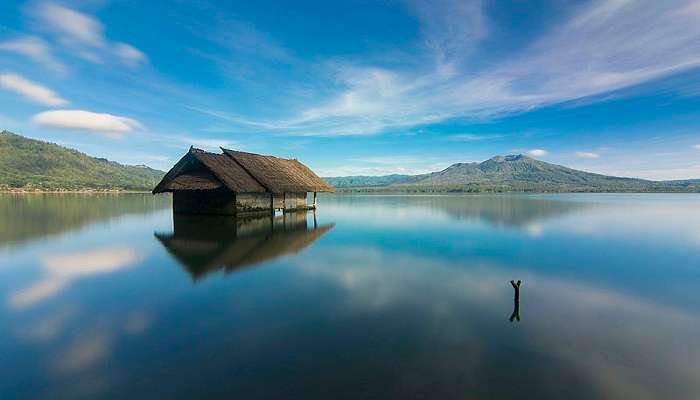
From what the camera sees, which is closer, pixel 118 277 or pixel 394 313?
pixel 394 313

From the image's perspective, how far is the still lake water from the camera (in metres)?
5.08

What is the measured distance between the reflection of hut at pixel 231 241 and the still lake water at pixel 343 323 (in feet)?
0.62

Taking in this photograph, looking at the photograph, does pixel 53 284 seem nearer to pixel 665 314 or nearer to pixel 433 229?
pixel 665 314

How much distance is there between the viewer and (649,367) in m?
5.71

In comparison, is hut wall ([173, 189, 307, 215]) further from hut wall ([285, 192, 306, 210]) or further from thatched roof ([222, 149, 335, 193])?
hut wall ([285, 192, 306, 210])

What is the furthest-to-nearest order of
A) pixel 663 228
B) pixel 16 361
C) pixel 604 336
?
pixel 663 228 < pixel 604 336 < pixel 16 361

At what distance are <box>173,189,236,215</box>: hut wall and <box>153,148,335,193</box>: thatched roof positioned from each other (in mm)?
1279

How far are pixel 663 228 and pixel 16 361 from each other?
34872 millimetres

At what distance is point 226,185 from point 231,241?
895 centimetres

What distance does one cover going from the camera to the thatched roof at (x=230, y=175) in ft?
82.7

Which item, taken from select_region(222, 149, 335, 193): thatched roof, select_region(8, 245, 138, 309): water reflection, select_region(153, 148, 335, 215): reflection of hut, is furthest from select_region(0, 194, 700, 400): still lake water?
select_region(222, 149, 335, 193): thatched roof

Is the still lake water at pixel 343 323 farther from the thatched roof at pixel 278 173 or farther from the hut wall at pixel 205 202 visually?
the thatched roof at pixel 278 173

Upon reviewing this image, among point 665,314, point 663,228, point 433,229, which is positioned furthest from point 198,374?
point 663,228

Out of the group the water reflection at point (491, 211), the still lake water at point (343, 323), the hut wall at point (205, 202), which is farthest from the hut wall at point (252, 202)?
the still lake water at point (343, 323)
